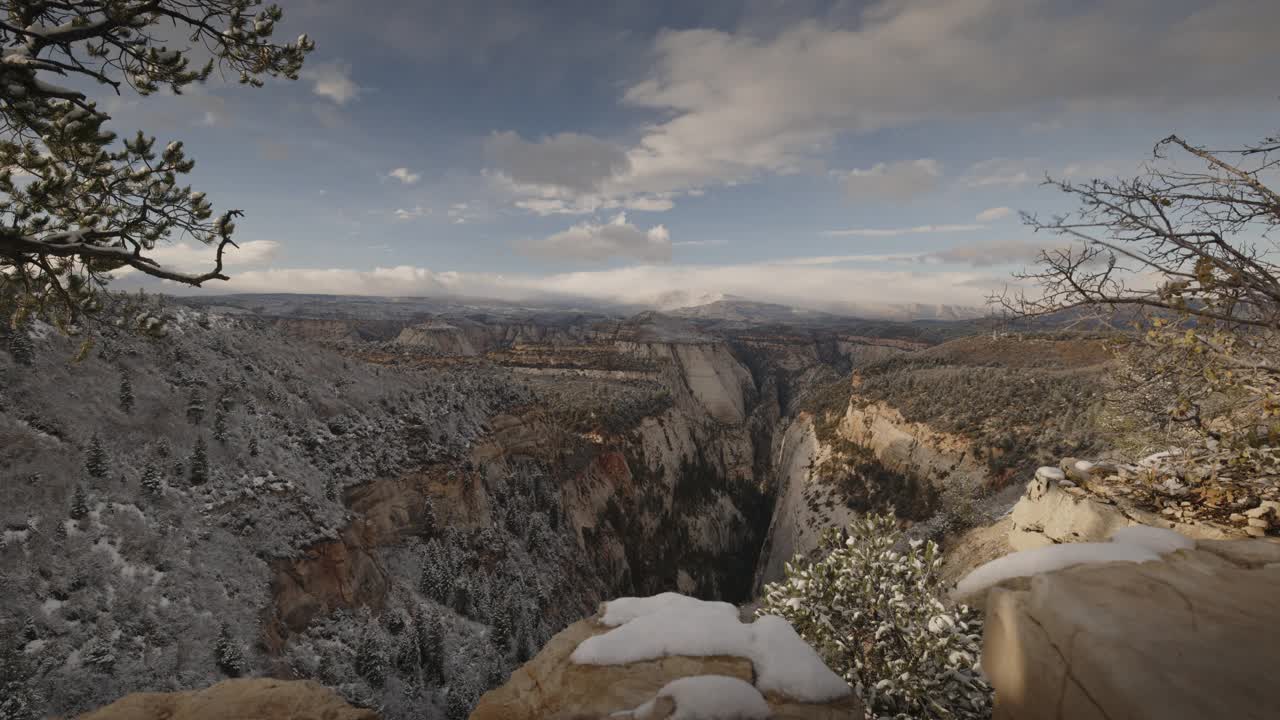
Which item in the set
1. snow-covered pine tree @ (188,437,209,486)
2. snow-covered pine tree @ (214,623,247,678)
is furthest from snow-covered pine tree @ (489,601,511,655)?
snow-covered pine tree @ (188,437,209,486)

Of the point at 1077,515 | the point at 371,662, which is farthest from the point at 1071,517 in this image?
the point at 371,662

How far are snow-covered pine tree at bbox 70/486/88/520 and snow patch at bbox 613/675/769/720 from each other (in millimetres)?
19878

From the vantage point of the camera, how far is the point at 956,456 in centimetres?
4016

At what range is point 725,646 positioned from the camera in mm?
5961

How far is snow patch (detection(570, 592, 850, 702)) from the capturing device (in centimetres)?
534

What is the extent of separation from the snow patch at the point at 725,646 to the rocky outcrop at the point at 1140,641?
178 centimetres

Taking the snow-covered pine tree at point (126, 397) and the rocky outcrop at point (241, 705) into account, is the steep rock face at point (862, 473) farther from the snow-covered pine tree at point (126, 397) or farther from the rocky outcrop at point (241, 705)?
the snow-covered pine tree at point (126, 397)

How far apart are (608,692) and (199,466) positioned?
22.2 meters

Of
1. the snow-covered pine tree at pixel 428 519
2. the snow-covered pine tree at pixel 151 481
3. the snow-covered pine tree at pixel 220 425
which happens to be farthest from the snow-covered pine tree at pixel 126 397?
the snow-covered pine tree at pixel 428 519

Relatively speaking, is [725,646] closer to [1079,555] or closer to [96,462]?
[1079,555]

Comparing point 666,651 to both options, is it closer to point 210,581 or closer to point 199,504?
point 210,581

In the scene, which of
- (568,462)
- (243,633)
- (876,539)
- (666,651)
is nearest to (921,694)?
(876,539)

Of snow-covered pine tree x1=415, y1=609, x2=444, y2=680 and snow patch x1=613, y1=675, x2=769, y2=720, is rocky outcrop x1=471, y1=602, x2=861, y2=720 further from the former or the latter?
snow-covered pine tree x1=415, y1=609, x2=444, y2=680

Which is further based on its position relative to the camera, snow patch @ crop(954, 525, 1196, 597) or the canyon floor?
the canyon floor
